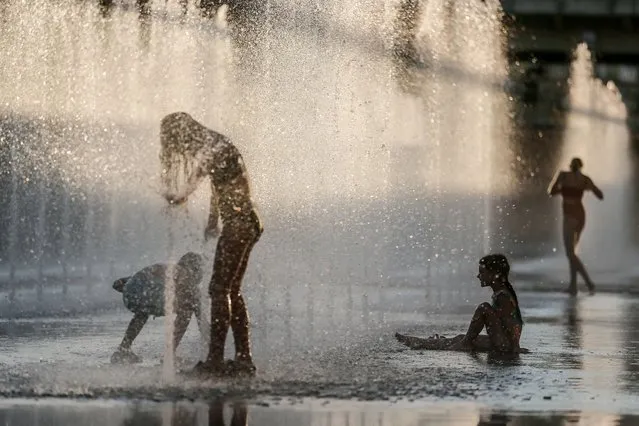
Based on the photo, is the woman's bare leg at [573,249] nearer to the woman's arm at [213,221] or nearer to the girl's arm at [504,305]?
the girl's arm at [504,305]

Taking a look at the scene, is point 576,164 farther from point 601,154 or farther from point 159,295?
Result: point 601,154

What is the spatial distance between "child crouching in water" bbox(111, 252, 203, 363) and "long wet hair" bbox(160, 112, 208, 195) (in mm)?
1013

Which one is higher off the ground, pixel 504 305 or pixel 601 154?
pixel 601 154

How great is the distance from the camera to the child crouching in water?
1043 centimetres

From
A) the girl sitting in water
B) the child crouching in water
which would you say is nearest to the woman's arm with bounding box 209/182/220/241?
the child crouching in water

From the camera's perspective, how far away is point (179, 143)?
9.32m

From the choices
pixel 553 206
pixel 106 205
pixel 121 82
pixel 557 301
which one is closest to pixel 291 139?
pixel 557 301

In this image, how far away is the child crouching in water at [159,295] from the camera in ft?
34.2

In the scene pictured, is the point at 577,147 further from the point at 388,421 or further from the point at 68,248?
the point at 388,421

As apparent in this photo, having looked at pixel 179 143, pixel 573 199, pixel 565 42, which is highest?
pixel 565 42

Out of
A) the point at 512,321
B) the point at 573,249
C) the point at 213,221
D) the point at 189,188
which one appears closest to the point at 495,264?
→ the point at 512,321

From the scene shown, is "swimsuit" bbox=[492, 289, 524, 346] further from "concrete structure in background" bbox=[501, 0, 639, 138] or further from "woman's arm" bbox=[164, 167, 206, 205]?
"concrete structure in background" bbox=[501, 0, 639, 138]

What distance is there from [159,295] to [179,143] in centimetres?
158

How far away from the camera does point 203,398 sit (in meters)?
8.45
